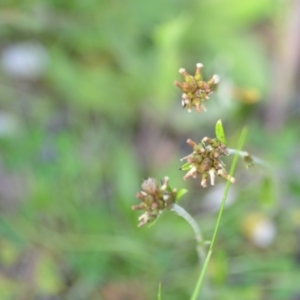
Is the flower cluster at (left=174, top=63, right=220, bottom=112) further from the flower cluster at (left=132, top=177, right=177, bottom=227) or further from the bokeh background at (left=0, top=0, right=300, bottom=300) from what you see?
the bokeh background at (left=0, top=0, right=300, bottom=300)

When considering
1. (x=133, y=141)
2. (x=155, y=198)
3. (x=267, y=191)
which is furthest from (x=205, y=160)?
(x=133, y=141)

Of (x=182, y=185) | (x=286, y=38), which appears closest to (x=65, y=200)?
(x=182, y=185)

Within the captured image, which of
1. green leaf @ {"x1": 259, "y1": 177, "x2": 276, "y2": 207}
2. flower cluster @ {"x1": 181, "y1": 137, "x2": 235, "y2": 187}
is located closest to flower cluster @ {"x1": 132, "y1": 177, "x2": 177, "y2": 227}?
flower cluster @ {"x1": 181, "y1": 137, "x2": 235, "y2": 187}

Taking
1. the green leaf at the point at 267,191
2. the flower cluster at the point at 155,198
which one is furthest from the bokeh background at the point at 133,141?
the flower cluster at the point at 155,198

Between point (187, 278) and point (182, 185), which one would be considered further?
point (182, 185)

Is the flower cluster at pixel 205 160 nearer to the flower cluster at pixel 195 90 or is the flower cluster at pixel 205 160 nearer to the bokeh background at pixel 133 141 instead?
the flower cluster at pixel 195 90

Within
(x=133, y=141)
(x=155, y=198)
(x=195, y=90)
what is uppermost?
(x=195, y=90)

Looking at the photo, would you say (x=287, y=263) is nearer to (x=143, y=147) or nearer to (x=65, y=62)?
(x=143, y=147)

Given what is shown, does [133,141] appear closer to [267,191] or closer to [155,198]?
[267,191]
